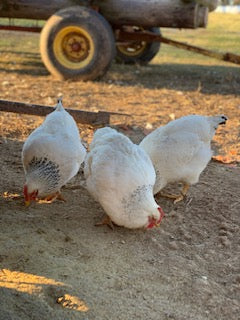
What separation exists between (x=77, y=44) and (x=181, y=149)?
4570 millimetres

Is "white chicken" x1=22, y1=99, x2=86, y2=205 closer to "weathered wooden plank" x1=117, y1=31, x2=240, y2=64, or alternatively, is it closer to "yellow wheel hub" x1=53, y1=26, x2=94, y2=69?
"yellow wheel hub" x1=53, y1=26, x2=94, y2=69

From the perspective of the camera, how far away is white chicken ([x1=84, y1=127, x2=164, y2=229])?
3.25 metres

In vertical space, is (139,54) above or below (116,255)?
above

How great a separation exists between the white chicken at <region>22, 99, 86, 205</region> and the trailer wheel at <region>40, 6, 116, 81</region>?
13.9ft

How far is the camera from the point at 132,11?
25.9 ft

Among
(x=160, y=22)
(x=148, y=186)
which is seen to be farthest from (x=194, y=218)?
(x=160, y=22)

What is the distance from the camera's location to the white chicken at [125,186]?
325cm

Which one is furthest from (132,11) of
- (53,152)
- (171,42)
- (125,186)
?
(125,186)

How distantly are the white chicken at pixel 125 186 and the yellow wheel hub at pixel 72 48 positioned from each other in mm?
4751

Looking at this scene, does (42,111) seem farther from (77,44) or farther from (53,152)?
(77,44)

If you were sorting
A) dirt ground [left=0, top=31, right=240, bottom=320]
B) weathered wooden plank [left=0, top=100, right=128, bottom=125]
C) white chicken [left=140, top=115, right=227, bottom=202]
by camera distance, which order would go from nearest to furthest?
dirt ground [left=0, top=31, right=240, bottom=320] < white chicken [left=140, top=115, right=227, bottom=202] < weathered wooden plank [left=0, top=100, right=128, bottom=125]

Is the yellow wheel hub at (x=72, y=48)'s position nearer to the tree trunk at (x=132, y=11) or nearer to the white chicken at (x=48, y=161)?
the tree trunk at (x=132, y=11)

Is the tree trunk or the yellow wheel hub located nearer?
the tree trunk

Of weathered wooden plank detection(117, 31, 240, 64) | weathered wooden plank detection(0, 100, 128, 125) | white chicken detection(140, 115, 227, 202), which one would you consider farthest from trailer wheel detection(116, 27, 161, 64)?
white chicken detection(140, 115, 227, 202)
